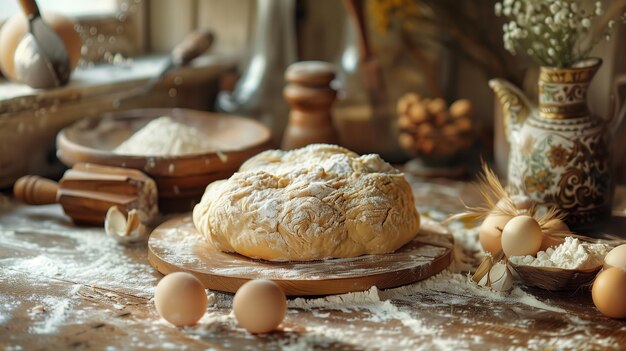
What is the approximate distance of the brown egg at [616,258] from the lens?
110cm

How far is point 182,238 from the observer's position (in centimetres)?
131

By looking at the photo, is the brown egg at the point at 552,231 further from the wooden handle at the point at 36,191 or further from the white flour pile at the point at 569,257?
the wooden handle at the point at 36,191

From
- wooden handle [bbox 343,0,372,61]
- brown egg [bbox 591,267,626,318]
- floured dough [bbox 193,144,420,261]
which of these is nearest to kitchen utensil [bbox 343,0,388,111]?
wooden handle [bbox 343,0,372,61]

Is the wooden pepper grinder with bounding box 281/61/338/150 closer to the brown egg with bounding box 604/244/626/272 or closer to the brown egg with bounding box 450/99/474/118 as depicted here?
the brown egg with bounding box 450/99/474/118

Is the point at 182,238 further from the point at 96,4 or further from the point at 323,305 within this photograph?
the point at 96,4

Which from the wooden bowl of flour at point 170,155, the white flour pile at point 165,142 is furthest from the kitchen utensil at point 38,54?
the white flour pile at point 165,142

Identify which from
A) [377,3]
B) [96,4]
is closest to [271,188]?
[377,3]

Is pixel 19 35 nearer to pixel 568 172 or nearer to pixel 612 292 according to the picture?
pixel 568 172

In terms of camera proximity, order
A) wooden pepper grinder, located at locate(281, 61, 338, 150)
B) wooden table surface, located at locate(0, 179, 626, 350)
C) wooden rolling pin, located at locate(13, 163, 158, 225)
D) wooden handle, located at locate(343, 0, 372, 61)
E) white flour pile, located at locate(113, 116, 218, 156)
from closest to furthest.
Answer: wooden table surface, located at locate(0, 179, 626, 350) → wooden rolling pin, located at locate(13, 163, 158, 225) → white flour pile, located at locate(113, 116, 218, 156) → wooden pepper grinder, located at locate(281, 61, 338, 150) → wooden handle, located at locate(343, 0, 372, 61)

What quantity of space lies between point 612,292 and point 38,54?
1.14m

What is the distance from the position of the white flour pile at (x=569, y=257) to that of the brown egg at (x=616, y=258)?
20 mm

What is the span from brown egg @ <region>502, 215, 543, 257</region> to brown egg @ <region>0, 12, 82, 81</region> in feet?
3.30

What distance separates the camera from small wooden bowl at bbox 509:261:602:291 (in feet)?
3.72

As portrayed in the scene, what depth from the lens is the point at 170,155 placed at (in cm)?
148
